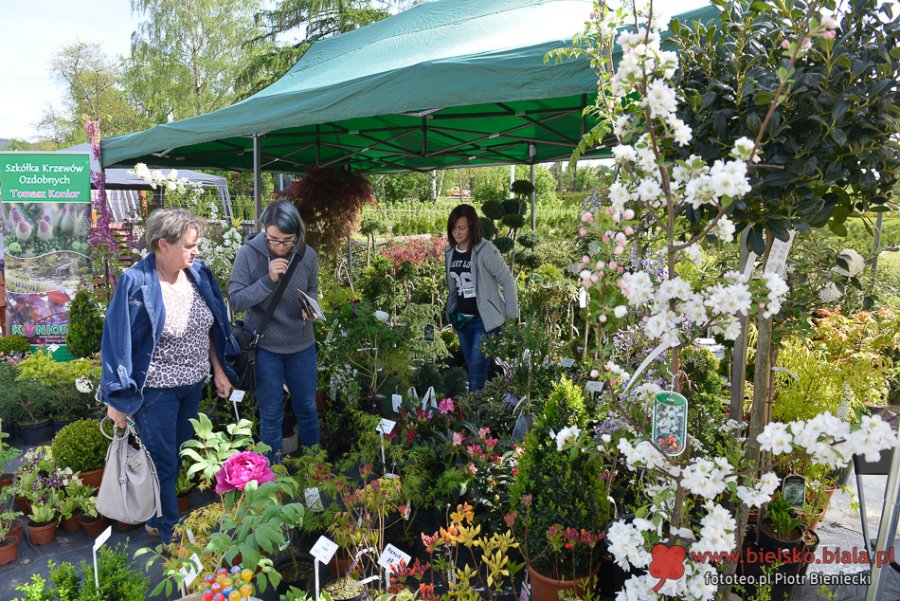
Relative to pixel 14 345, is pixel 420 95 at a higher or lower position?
higher

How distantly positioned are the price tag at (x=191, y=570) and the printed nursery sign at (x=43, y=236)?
17.9ft

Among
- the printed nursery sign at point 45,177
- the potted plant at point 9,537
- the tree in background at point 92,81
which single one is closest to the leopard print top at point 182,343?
the potted plant at point 9,537

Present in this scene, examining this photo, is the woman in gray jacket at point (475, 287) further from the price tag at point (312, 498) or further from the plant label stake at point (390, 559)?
the plant label stake at point (390, 559)

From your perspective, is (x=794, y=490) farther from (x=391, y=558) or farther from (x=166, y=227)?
(x=166, y=227)

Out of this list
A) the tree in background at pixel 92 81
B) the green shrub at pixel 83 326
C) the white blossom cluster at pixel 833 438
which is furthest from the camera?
the tree in background at pixel 92 81

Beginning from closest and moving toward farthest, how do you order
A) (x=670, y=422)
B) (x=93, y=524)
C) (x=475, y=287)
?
(x=670, y=422) < (x=93, y=524) < (x=475, y=287)

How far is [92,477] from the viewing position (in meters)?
3.29

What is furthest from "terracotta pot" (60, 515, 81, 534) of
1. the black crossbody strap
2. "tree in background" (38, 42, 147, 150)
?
"tree in background" (38, 42, 147, 150)

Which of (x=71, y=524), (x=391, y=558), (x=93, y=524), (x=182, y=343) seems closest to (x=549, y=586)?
(x=391, y=558)

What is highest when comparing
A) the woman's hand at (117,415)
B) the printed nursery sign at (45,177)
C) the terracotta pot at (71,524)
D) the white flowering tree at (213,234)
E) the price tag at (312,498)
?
the printed nursery sign at (45,177)

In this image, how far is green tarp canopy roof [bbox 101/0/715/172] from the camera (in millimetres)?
2672

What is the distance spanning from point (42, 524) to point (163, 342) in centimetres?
136

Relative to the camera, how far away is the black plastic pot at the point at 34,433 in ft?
14.2

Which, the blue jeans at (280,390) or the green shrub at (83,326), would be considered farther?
the green shrub at (83,326)
